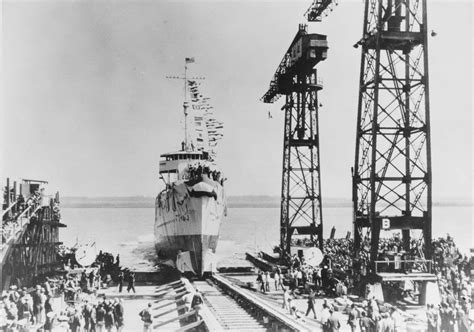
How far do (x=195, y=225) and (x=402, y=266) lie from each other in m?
12.7

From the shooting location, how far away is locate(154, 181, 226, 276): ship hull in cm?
2625

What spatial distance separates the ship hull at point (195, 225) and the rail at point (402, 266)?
11.1 metres

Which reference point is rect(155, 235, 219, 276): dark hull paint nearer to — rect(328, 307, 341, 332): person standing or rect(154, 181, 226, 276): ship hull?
rect(154, 181, 226, 276): ship hull

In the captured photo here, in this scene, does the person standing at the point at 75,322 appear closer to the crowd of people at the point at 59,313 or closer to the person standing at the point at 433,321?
the crowd of people at the point at 59,313

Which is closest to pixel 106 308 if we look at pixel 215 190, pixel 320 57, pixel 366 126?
pixel 366 126

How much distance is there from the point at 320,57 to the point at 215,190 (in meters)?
10.2

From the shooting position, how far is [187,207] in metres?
27.6

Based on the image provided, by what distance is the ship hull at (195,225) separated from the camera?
26250mm

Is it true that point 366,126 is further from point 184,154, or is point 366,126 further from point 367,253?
point 184,154

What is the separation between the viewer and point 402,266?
17.4m

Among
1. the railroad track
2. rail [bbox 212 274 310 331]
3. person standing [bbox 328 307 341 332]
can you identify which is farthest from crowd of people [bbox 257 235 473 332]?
the railroad track

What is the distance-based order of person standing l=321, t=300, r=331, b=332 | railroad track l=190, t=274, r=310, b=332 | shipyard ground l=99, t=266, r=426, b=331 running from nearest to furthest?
person standing l=321, t=300, r=331, b=332, railroad track l=190, t=274, r=310, b=332, shipyard ground l=99, t=266, r=426, b=331

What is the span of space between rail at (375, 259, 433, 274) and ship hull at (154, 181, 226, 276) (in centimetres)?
1113

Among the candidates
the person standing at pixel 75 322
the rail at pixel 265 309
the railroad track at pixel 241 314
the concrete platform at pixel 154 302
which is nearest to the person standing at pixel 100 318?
the person standing at pixel 75 322
